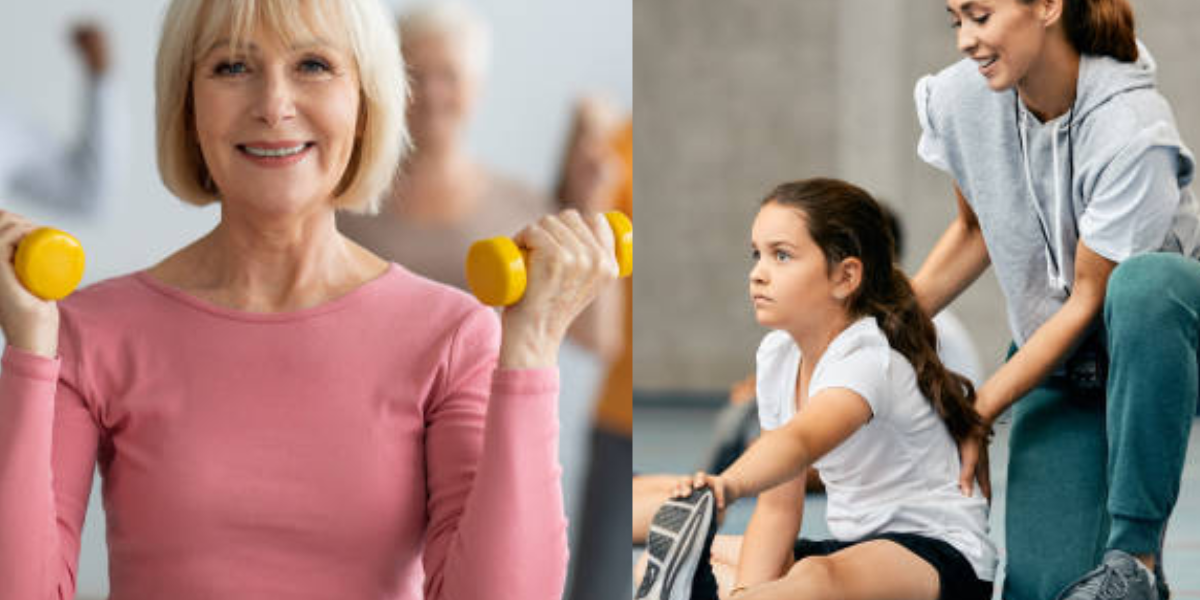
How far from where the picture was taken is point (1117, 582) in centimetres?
107

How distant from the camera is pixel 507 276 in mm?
670

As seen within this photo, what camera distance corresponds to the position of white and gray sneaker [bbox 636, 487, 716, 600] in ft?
3.03

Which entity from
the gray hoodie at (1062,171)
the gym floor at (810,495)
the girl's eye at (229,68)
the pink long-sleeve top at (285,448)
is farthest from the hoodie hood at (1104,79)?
the girl's eye at (229,68)

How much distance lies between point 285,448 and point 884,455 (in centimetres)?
56

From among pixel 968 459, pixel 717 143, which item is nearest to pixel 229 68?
pixel 968 459

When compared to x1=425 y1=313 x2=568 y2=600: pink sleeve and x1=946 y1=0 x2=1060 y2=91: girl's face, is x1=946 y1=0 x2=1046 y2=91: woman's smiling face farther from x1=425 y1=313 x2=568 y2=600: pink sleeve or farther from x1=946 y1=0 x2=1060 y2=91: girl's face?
x1=425 y1=313 x2=568 y2=600: pink sleeve

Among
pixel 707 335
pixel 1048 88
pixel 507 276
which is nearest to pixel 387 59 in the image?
pixel 507 276

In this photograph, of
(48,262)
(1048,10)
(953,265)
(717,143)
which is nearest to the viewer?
(48,262)

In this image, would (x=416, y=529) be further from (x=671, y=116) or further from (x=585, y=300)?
(x=671, y=116)

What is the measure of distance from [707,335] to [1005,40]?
2.82 metres

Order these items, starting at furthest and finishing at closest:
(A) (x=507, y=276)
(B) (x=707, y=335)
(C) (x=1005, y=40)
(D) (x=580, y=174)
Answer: (B) (x=707, y=335) < (D) (x=580, y=174) < (C) (x=1005, y=40) < (A) (x=507, y=276)

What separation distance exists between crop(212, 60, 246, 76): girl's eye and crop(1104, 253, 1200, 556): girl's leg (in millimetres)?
694

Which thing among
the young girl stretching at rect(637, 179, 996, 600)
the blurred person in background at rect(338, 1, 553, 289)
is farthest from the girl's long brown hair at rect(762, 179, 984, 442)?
the blurred person in background at rect(338, 1, 553, 289)

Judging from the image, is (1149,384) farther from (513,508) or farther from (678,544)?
(513,508)
